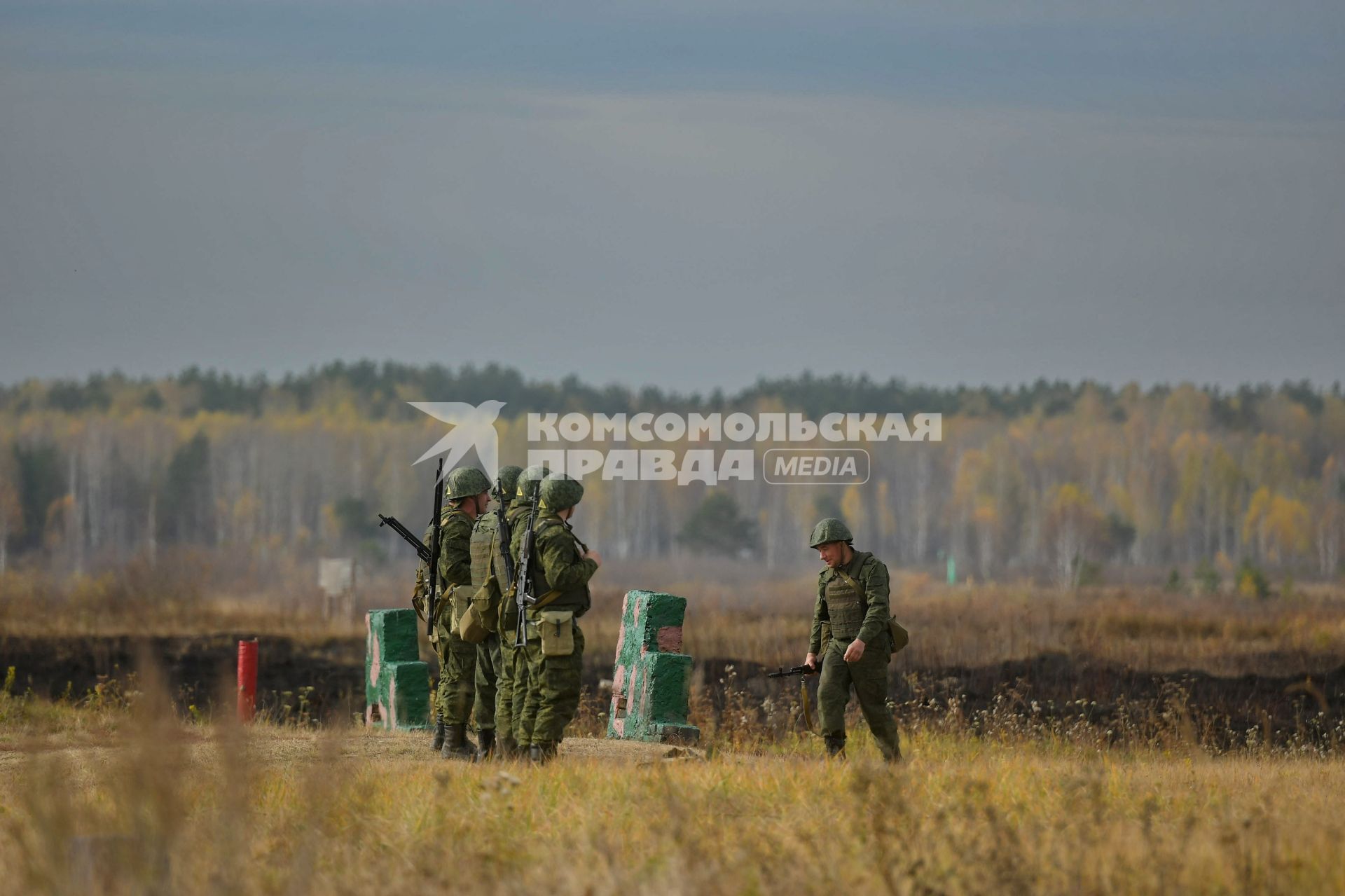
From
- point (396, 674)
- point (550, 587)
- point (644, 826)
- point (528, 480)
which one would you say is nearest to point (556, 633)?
point (550, 587)

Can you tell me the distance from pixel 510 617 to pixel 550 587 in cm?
42

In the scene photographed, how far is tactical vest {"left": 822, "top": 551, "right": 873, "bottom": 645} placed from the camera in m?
11.6

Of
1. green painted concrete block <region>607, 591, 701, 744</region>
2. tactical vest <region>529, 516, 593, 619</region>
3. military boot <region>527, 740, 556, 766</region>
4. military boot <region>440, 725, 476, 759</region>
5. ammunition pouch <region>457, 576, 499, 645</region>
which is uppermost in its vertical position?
tactical vest <region>529, 516, 593, 619</region>

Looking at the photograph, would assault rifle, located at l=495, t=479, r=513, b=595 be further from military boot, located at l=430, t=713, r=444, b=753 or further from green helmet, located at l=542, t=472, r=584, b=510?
military boot, located at l=430, t=713, r=444, b=753

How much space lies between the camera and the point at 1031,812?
8516mm

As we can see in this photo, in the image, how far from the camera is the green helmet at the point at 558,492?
11.1 meters

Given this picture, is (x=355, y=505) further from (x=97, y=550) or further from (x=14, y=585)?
(x=14, y=585)

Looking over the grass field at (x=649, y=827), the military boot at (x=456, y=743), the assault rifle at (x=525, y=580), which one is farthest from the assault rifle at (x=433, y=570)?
the grass field at (x=649, y=827)

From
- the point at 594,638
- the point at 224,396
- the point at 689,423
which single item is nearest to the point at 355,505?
the point at 224,396

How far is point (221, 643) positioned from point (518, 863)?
26.8 m

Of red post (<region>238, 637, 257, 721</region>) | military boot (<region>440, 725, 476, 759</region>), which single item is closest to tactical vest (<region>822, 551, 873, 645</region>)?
military boot (<region>440, 725, 476, 759</region>)

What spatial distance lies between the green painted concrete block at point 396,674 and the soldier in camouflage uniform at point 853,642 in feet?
14.2

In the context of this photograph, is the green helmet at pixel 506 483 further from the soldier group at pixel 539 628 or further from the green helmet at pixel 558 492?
the green helmet at pixel 558 492

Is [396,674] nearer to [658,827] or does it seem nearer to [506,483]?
[506,483]
